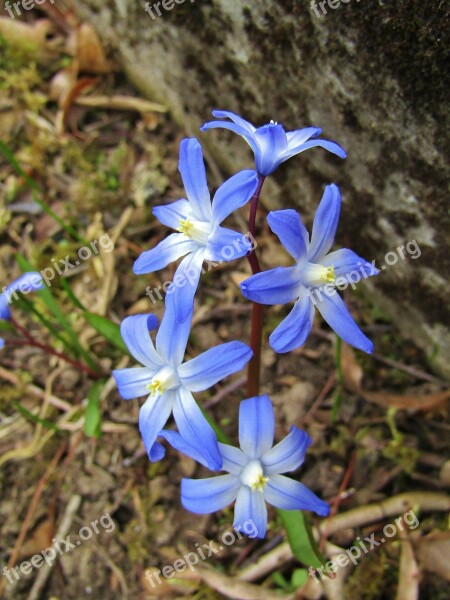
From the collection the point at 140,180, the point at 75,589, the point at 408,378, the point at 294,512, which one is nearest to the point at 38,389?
the point at 75,589

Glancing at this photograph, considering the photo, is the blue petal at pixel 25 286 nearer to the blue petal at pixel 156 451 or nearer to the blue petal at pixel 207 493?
the blue petal at pixel 156 451

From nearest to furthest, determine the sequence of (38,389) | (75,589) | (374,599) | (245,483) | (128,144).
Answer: (245,483), (374,599), (75,589), (38,389), (128,144)

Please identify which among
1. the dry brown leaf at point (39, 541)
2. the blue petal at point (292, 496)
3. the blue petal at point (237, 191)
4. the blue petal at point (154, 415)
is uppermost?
the blue petal at point (237, 191)

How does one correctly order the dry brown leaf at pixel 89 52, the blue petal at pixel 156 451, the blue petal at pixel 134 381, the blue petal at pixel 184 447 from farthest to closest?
the dry brown leaf at pixel 89 52 < the blue petal at pixel 134 381 < the blue petal at pixel 156 451 < the blue petal at pixel 184 447

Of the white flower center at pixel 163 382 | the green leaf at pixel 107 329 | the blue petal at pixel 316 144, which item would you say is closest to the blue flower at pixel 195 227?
the blue petal at pixel 316 144

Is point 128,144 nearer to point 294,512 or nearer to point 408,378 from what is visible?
point 408,378

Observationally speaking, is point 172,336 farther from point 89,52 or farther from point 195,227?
point 89,52

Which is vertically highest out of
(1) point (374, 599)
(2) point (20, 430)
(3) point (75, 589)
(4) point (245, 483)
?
(2) point (20, 430)

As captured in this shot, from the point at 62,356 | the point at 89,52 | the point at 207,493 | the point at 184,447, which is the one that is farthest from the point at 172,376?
the point at 89,52
